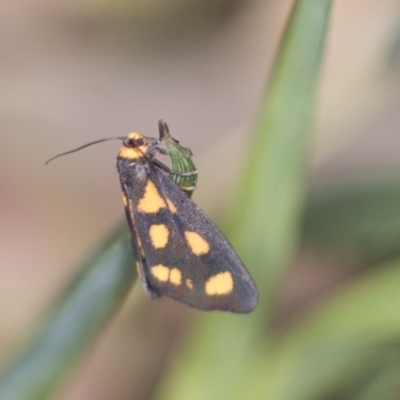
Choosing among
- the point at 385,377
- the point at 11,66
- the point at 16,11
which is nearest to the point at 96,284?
the point at 385,377

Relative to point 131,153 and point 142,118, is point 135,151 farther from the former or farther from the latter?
point 142,118

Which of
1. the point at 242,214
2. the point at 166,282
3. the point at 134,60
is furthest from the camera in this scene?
the point at 134,60

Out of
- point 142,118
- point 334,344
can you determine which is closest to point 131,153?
point 334,344

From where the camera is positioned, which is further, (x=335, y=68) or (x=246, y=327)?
(x=335, y=68)

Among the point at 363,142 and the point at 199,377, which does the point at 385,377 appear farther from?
the point at 363,142

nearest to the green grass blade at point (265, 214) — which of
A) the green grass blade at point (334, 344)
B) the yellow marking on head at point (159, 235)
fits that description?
the green grass blade at point (334, 344)

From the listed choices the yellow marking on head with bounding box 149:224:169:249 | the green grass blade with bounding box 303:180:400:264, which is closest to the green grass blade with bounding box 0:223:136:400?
the yellow marking on head with bounding box 149:224:169:249

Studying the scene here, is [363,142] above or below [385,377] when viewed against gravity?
above
